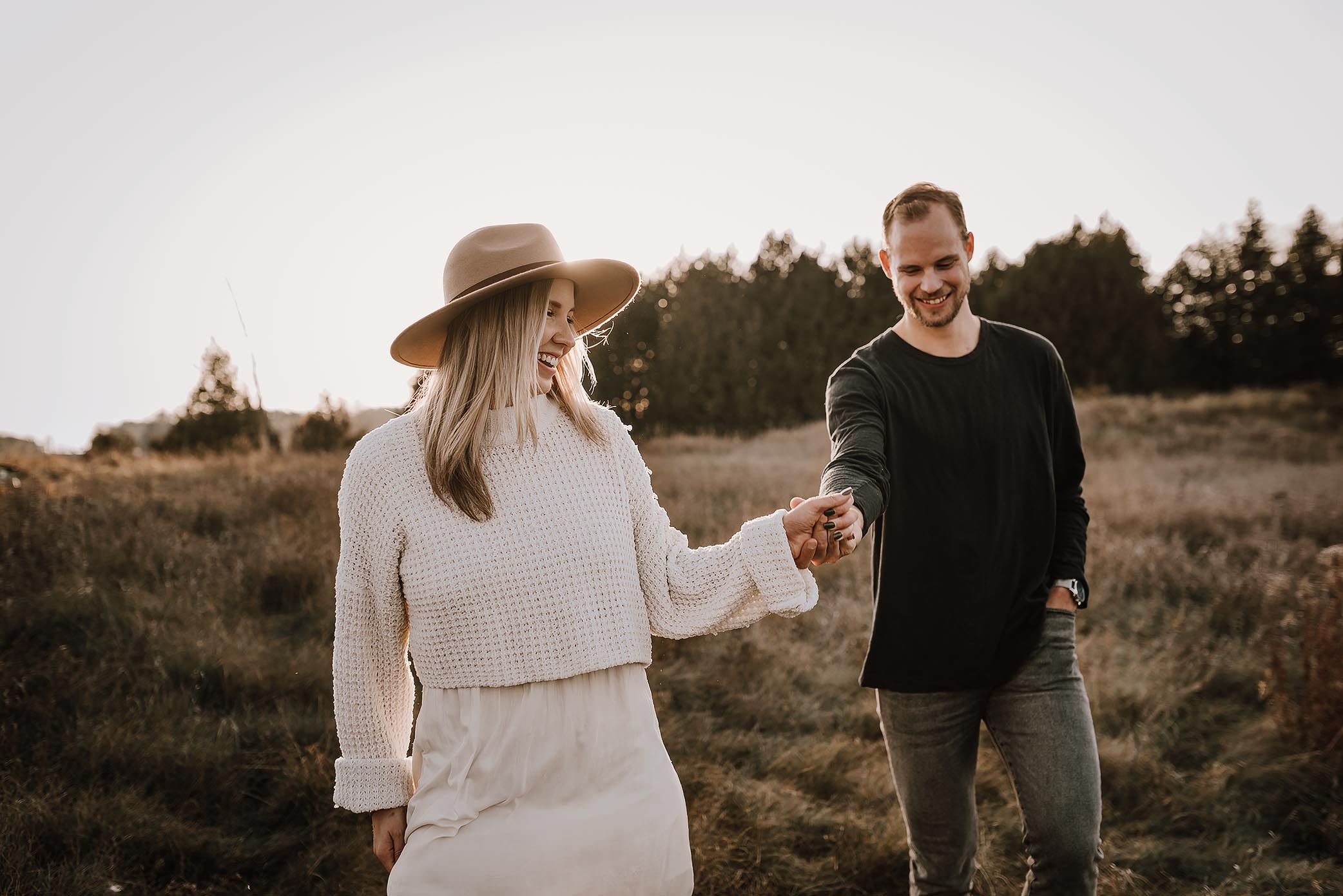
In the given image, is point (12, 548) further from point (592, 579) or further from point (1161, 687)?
point (1161, 687)

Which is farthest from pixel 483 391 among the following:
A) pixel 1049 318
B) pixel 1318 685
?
pixel 1049 318

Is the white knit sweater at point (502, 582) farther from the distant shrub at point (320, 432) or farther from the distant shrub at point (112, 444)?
the distant shrub at point (112, 444)

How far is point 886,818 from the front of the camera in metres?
3.88

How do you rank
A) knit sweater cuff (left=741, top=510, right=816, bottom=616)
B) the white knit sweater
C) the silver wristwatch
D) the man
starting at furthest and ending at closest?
the silver wristwatch
the man
knit sweater cuff (left=741, top=510, right=816, bottom=616)
the white knit sweater

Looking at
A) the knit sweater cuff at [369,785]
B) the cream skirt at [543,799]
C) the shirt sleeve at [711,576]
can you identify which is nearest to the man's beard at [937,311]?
the shirt sleeve at [711,576]

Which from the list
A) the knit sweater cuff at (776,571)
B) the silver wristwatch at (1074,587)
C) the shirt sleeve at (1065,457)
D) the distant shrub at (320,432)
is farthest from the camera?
the distant shrub at (320,432)

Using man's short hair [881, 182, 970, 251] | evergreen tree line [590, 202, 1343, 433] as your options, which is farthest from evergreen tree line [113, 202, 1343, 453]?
man's short hair [881, 182, 970, 251]

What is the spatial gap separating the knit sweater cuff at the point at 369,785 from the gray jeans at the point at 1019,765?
4.84ft

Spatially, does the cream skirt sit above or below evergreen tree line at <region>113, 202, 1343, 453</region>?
below

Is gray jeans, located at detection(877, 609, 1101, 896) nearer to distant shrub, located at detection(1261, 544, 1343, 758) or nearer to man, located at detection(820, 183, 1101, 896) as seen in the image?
man, located at detection(820, 183, 1101, 896)

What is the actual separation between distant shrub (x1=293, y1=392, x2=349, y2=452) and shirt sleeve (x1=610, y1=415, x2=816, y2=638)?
9.59 m

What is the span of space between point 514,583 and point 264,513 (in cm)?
611

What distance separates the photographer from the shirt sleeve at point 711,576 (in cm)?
211

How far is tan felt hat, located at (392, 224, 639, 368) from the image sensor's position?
6.99ft
